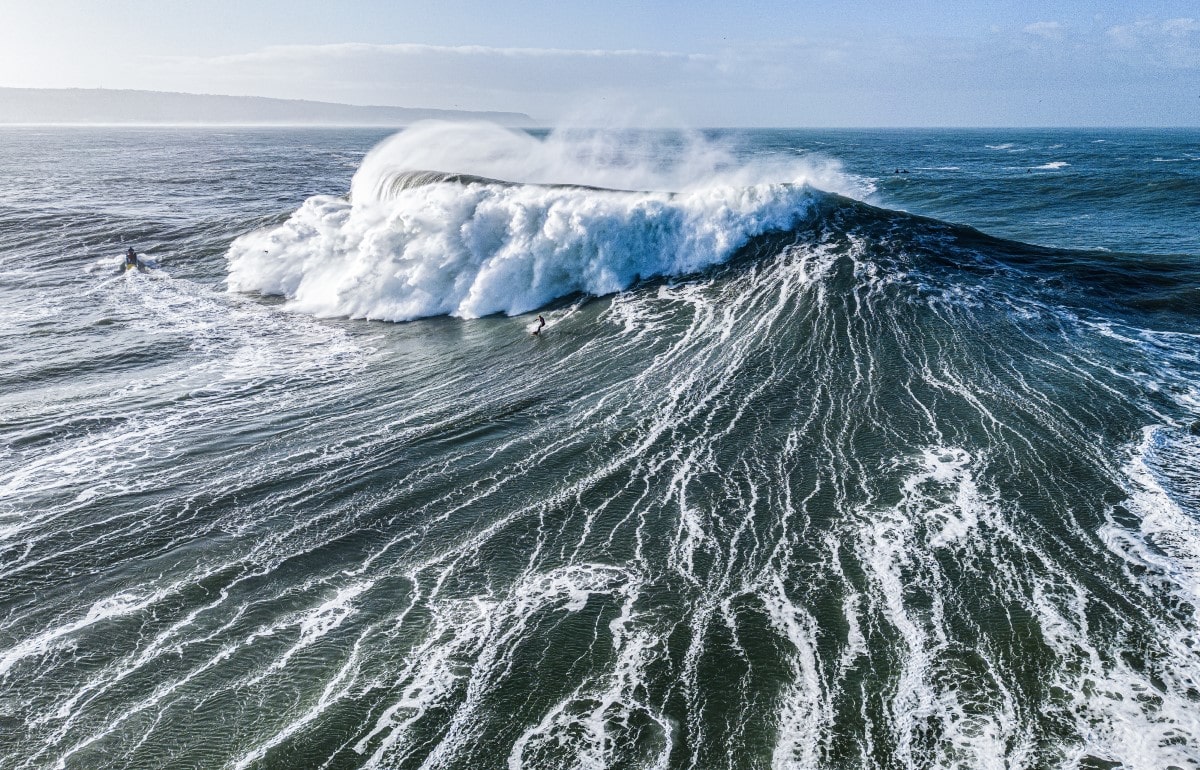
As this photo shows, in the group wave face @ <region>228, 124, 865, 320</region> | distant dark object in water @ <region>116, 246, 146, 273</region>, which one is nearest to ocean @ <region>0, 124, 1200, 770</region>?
wave face @ <region>228, 124, 865, 320</region>

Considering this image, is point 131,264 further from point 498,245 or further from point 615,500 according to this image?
point 615,500

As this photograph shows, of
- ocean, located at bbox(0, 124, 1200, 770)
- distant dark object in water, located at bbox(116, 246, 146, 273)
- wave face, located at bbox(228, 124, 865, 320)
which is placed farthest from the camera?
distant dark object in water, located at bbox(116, 246, 146, 273)

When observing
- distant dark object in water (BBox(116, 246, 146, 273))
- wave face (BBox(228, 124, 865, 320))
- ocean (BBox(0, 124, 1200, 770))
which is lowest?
ocean (BBox(0, 124, 1200, 770))

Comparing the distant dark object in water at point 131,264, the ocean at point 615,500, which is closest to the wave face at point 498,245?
the ocean at point 615,500

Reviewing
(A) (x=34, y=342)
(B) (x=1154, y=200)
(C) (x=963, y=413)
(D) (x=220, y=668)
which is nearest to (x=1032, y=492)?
(C) (x=963, y=413)

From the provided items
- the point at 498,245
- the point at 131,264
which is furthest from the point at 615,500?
the point at 131,264

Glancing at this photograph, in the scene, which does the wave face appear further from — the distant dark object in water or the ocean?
the distant dark object in water

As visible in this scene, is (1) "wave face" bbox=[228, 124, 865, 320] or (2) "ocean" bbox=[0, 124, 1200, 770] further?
(1) "wave face" bbox=[228, 124, 865, 320]

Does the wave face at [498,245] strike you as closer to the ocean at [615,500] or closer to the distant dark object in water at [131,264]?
the ocean at [615,500]
